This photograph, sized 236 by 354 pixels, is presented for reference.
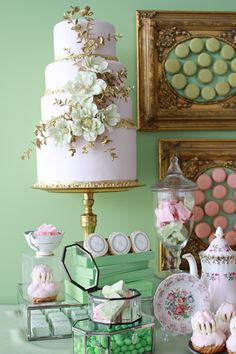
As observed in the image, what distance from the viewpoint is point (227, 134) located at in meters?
1.88

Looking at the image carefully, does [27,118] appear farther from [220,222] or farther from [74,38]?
[220,222]

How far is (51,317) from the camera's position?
140 cm

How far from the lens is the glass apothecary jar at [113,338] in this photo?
118 centimetres

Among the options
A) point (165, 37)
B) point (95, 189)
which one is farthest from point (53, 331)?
point (165, 37)

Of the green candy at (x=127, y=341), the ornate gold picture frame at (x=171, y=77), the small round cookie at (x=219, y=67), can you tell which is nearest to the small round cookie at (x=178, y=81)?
the ornate gold picture frame at (x=171, y=77)

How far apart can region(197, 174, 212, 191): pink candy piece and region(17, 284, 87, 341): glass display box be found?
0.62 meters

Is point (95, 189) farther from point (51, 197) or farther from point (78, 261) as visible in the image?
point (51, 197)

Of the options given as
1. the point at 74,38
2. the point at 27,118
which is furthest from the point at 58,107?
the point at 27,118

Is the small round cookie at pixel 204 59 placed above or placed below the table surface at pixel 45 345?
above

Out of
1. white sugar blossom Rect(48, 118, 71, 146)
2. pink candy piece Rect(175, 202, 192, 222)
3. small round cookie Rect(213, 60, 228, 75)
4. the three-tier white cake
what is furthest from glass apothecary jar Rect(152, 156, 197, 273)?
small round cookie Rect(213, 60, 228, 75)

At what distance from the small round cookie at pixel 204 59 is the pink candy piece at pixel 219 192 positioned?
1.30ft

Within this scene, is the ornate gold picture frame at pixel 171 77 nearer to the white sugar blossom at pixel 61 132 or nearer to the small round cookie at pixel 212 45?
the small round cookie at pixel 212 45

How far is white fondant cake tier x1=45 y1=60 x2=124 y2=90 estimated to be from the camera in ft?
4.99

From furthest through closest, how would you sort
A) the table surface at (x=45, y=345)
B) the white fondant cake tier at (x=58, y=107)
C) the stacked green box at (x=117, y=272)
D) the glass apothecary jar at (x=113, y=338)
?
the white fondant cake tier at (x=58, y=107) → the stacked green box at (x=117, y=272) → the table surface at (x=45, y=345) → the glass apothecary jar at (x=113, y=338)
